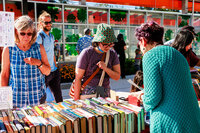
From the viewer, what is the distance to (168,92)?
4.54ft

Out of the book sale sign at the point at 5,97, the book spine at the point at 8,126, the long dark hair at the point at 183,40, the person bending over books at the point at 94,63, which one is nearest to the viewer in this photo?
the book spine at the point at 8,126

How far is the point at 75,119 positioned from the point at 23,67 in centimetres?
103

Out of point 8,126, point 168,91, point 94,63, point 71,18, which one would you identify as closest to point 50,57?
point 94,63

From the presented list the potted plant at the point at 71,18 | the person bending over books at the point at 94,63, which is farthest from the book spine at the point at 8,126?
the potted plant at the point at 71,18

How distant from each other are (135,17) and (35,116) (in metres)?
9.23

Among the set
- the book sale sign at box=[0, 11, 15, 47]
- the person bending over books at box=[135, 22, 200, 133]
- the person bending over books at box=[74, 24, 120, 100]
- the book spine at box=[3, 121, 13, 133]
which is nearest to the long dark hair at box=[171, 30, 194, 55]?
the person bending over books at box=[74, 24, 120, 100]

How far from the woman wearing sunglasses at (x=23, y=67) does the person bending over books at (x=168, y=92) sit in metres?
1.31

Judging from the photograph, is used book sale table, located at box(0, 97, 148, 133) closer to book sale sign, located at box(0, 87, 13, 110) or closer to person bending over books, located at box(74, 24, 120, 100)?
book sale sign, located at box(0, 87, 13, 110)

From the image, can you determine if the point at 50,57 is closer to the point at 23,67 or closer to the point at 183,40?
the point at 23,67

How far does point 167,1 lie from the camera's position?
10.8 metres

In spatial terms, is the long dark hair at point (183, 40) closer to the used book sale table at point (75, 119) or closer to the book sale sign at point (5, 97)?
the used book sale table at point (75, 119)

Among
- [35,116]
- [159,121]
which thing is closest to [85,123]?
[35,116]

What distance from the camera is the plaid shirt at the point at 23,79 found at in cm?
217

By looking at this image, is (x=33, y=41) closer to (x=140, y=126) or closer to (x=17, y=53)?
(x=17, y=53)
